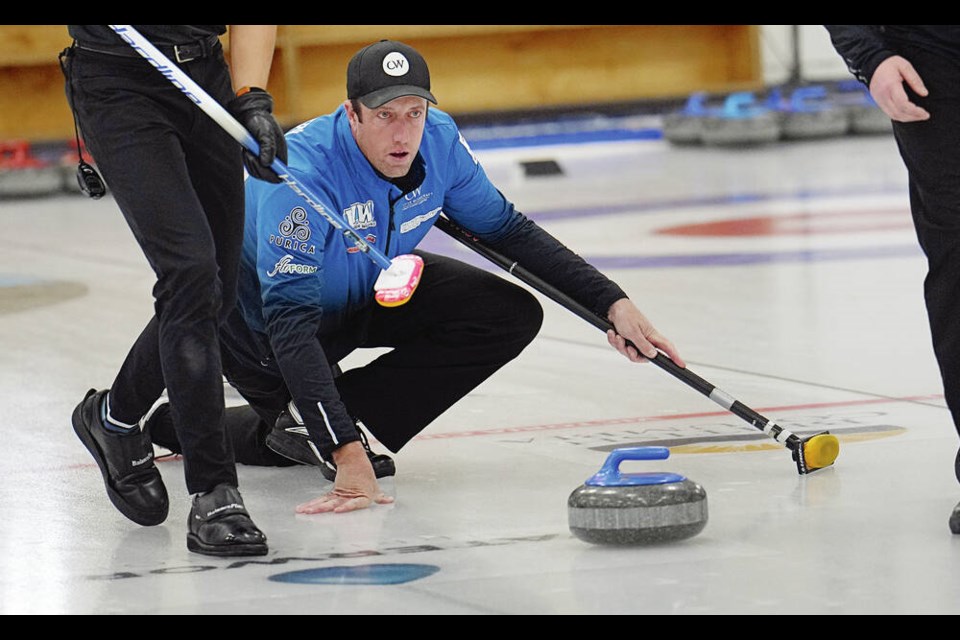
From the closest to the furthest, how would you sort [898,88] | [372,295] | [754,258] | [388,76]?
[898,88] → [388,76] → [372,295] → [754,258]

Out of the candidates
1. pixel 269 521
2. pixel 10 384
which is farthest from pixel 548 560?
pixel 10 384

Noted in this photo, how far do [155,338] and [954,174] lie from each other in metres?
1.55

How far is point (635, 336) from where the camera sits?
3916 mm

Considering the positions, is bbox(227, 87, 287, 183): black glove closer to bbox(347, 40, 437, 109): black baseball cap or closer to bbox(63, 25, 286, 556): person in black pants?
bbox(63, 25, 286, 556): person in black pants

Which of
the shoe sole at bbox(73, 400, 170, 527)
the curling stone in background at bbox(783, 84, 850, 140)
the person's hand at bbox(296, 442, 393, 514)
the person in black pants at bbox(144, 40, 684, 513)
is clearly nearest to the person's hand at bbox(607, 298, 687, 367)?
the person in black pants at bbox(144, 40, 684, 513)

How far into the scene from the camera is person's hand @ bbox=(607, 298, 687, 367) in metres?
3.90

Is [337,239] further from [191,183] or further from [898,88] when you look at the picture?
[898,88]

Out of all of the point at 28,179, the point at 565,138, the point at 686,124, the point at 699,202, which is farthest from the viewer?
the point at 565,138

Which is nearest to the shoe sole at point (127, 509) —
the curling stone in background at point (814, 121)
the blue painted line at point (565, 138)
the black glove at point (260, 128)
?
the black glove at point (260, 128)

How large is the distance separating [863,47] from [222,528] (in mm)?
1485

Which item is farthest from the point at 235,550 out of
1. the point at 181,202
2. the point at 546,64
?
the point at 546,64

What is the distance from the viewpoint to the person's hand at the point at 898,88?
10.5 ft

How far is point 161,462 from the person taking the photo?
4285 mm

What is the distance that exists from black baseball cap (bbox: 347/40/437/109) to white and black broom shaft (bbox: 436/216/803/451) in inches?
15.0
